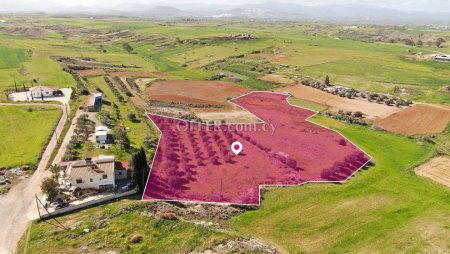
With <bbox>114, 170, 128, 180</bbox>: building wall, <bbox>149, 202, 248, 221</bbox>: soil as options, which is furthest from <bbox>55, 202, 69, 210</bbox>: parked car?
<bbox>149, 202, 248, 221</bbox>: soil

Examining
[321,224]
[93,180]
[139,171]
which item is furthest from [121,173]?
[321,224]

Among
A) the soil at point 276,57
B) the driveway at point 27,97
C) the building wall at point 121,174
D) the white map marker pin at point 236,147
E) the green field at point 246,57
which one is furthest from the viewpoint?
the soil at point 276,57

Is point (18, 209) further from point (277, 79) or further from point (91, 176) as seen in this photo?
point (277, 79)

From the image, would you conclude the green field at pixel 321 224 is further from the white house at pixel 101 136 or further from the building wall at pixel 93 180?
the white house at pixel 101 136

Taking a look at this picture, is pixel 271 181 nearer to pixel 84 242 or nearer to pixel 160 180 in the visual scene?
pixel 160 180

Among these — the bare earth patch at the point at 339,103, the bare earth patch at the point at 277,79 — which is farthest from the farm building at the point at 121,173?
the bare earth patch at the point at 277,79

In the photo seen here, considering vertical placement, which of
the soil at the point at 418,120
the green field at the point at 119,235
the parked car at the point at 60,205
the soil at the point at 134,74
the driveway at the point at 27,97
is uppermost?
the soil at the point at 134,74

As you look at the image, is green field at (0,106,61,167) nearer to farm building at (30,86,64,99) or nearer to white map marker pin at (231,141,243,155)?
farm building at (30,86,64,99)
